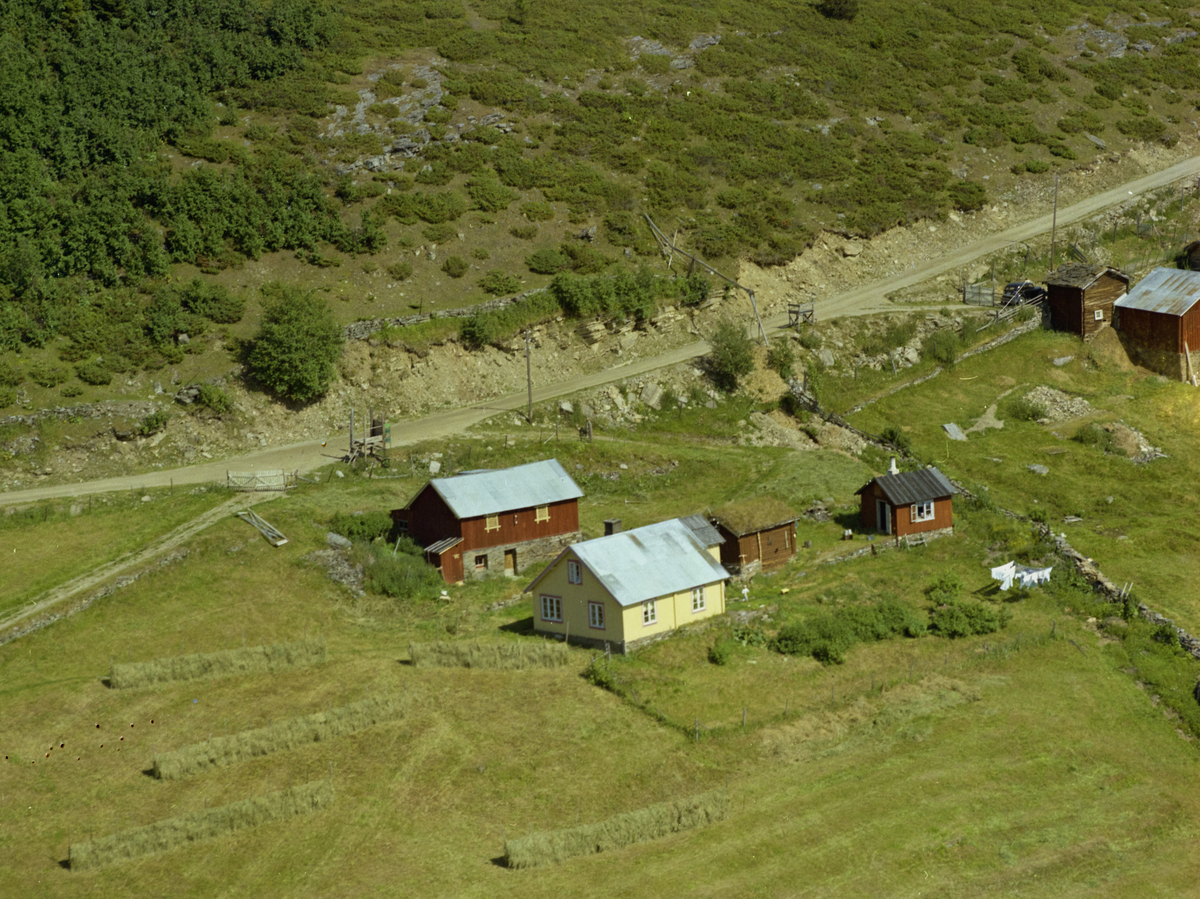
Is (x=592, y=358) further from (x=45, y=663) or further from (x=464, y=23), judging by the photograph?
(x=464, y=23)

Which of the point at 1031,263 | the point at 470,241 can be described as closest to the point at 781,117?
the point at 1031,263

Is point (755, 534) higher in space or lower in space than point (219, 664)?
higher

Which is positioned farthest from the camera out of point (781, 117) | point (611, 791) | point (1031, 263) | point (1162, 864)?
point (781, 117)

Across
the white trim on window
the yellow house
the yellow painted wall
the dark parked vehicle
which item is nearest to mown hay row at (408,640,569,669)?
the yellow painted wall

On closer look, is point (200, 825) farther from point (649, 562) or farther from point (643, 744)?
point (649, 562)

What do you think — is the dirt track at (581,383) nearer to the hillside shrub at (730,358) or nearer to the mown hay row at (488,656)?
the hillside shrub at (730,358)

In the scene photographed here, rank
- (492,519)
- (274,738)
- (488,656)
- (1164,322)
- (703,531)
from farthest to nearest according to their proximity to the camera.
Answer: (1164,322) → (492,519) → (703,531) → (488,656) → (274,738)

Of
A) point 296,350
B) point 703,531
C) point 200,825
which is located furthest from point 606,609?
point 296,350
